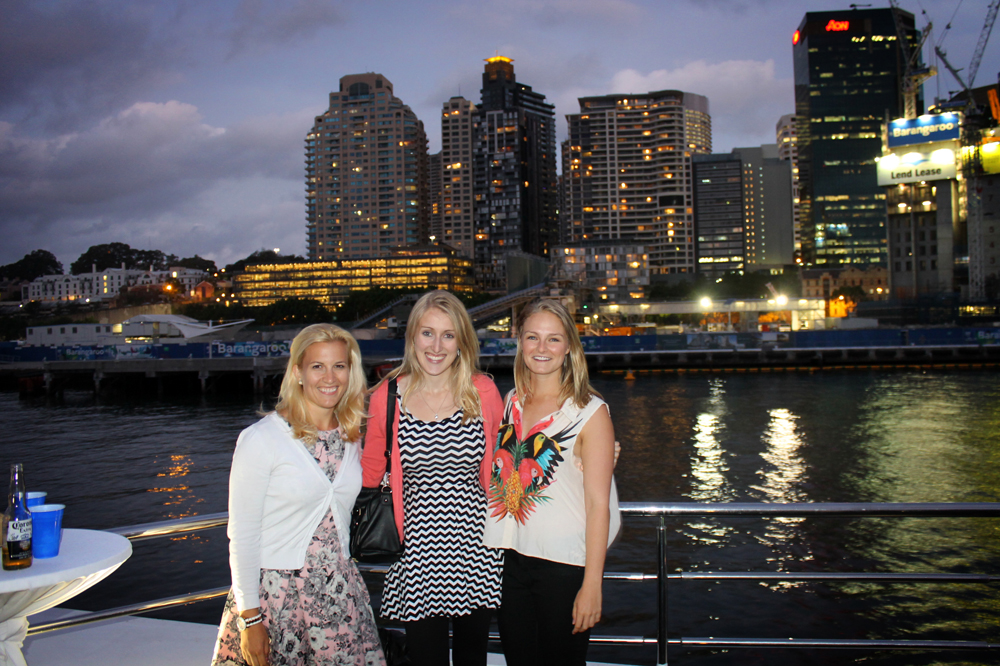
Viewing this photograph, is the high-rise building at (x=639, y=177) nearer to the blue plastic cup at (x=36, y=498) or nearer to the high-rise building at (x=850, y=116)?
the high-rise building at (x=850, y=116)

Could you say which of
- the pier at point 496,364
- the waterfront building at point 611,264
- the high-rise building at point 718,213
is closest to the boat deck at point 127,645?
the pier at point 496,364

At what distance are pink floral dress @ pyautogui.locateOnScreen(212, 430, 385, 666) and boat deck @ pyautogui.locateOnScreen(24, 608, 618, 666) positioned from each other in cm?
110

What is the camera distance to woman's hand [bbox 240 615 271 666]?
2.29 metres

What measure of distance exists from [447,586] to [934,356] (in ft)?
155

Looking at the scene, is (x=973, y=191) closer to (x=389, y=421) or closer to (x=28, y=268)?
(x=389, y=421)

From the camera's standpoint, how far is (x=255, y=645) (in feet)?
7.55

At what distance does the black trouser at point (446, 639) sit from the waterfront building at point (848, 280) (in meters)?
120

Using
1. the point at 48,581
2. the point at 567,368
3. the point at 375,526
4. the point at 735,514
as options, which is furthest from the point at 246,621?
the point at 735,514

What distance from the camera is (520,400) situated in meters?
2.62

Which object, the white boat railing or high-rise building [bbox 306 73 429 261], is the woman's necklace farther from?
high-rise building [bbox 306 73 429 261]

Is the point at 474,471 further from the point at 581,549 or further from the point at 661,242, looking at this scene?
the point at 661,242

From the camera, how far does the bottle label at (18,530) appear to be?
2246 millimetres

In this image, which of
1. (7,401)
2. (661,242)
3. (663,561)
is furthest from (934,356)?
(661,242)

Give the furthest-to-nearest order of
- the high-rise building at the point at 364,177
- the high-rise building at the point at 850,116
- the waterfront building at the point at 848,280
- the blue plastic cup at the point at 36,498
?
the high-rise building at the point at 364,177 < the high-rise building at the point at 850,116 < the waterfront building at the point at 848,280 < the blue plastic cup at the point at 36,498
